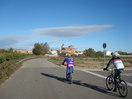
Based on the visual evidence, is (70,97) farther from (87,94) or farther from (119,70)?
(119,70)

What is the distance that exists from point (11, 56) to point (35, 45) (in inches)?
2043

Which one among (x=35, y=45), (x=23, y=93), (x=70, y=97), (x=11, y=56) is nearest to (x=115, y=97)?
(x=70, y=97)

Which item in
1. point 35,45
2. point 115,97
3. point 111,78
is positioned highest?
point 35,45

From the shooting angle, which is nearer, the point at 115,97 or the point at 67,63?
the point at 115,97

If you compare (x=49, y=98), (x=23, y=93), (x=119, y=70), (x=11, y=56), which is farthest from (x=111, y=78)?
(x=11, y=56)

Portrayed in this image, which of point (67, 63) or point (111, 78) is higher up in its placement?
point (67, 63)

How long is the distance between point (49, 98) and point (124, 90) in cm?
286

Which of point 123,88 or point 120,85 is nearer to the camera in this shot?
point 123,88

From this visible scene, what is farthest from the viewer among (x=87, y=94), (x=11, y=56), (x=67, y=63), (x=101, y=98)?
(x=11, y=56)

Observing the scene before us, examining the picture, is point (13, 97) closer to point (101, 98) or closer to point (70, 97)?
point (70, 97)

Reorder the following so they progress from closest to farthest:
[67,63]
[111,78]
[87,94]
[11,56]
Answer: [87,94]
[111,78]
[67,63]
[11,56]

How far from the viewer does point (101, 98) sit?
19.4 feet

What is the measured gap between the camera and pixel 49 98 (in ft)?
19.6

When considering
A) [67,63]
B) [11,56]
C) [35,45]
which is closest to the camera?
[67,63]
